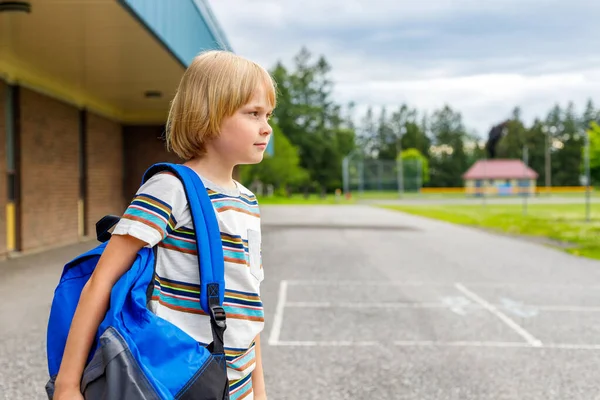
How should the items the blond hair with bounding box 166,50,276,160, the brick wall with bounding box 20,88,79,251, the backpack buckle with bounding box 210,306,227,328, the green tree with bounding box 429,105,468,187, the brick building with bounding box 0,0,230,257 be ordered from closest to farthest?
the backpack buckle with bounding box 210,306,227,328 < the blond hair with bounding box 166,50,276,160 < the brick building with bounding box 0,0,230,257 < the brick wall with bounding box 20,88,79,251 < the green tree with bounding box 429,105,468,187

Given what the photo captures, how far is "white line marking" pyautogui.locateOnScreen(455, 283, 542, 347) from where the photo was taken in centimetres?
568

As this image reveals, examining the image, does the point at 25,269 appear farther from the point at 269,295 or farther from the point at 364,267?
the point at 364,267

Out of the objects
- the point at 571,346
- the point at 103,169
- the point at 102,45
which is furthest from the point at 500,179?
the point at 571,346

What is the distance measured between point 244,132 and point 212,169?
0.44 ft

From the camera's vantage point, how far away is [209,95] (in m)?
1.60

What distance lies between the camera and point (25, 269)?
32.1 ft

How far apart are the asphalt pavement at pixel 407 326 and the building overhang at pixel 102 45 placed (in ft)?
11.8

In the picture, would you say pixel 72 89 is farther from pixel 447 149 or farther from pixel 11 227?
pixel 447 149

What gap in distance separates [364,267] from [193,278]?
9195mm

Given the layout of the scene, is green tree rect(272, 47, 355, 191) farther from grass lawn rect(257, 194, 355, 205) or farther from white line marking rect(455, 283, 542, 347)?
white line marking rect(455, 283, 542, 347)

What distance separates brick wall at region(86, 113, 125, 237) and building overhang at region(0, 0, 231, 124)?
3.36 feet

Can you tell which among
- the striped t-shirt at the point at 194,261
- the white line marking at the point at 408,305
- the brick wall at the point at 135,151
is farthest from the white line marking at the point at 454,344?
the brick wall at the point at 135,151

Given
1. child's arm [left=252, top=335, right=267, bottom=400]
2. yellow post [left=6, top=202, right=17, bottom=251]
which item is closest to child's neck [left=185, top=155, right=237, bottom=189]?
child's arm [left=252, top=335, right=267, bottom=400]

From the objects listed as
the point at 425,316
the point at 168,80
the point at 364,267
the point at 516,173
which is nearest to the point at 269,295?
the point at 425,316
